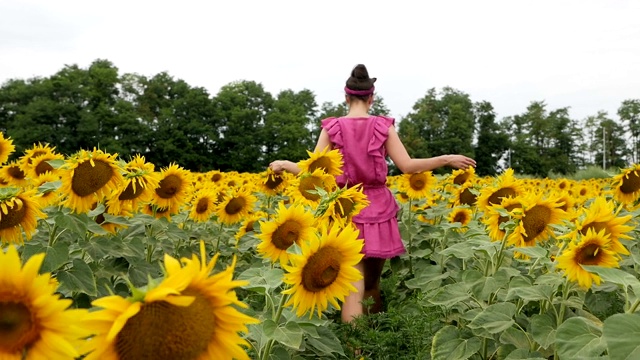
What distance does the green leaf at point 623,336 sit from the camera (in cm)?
154

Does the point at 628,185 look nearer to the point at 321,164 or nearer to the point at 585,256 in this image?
the point at 585,256

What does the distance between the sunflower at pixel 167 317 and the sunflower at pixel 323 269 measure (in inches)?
29.2

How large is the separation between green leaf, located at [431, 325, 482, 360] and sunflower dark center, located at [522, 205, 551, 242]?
2.14 ft

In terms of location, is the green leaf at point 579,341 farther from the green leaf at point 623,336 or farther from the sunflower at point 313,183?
the sunflower at point 313,183

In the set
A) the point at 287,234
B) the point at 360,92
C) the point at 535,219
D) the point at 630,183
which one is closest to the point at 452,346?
the point at 535,219

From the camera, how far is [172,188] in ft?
12.3

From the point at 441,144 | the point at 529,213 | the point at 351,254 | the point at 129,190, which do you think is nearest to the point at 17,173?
the point at 129,190

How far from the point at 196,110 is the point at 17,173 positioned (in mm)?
45134

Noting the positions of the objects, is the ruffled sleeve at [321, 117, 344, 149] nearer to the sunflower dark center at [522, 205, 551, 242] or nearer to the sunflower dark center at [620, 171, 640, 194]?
the sunflower dark center at [522, 205, 551, 242]

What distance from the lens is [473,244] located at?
339cm

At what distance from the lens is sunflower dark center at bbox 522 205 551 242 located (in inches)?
115

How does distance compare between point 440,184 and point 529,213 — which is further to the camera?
point 440,184

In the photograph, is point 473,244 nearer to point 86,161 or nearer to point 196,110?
point 86,161

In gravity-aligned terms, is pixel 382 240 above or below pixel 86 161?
below
